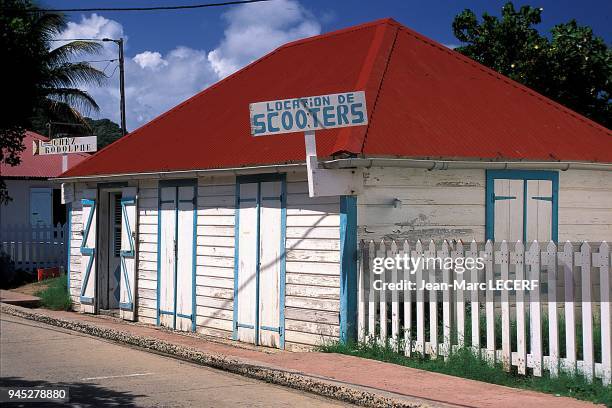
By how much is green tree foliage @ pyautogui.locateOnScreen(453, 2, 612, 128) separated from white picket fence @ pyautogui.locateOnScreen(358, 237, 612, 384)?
10393 mm

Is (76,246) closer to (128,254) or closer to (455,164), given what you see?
(128,254)

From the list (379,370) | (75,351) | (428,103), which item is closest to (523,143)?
(428,103)

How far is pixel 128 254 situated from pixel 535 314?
8.67m

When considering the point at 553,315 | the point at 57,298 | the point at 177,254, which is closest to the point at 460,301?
the point at 553,315

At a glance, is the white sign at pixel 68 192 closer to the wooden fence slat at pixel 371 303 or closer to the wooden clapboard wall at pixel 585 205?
the wooden fence slat at pixel 371 303

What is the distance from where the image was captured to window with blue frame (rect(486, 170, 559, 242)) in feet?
38.2

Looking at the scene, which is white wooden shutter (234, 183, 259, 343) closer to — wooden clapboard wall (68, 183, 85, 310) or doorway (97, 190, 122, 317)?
doorway (97, 190, 122, 317)

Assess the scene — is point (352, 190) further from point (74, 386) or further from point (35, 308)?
point (35, 308)

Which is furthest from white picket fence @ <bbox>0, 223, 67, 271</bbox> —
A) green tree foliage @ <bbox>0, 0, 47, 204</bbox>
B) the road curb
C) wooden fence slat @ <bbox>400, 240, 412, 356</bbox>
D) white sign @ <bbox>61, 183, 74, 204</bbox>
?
wooden fence slat @ <bbox>400, 240, 412, 356</bbox>

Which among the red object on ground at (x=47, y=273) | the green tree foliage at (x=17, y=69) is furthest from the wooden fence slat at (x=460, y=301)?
the red object on ground at (x=47, y=273)

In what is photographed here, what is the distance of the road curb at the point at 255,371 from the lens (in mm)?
8047

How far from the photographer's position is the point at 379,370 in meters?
9.27

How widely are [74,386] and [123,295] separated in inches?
262

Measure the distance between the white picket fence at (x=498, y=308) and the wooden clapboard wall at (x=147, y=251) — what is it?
5.30 metres
